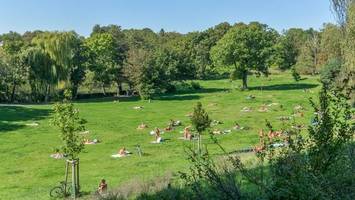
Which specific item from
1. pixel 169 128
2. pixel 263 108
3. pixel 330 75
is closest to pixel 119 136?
pixel 169 128

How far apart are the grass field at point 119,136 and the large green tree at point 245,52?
4042 millimetres

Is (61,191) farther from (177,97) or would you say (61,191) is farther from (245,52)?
(245,52)

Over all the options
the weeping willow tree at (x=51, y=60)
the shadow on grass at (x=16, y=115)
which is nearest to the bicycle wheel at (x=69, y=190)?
the shadow on grass at (x=16, y=115)

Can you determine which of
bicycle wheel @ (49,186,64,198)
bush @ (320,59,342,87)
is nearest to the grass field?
bicycle wheel @ (49,186,64,198)

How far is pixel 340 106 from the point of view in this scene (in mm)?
7840

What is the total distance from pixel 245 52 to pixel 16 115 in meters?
41.8

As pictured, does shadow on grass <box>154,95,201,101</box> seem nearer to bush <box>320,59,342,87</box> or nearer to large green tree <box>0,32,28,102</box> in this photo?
large green tree <box>0,32,28,102</box>

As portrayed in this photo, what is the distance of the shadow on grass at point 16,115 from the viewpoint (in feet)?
171

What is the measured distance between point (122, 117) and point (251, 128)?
55.6 feet

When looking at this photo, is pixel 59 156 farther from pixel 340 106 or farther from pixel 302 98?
pixel 302 98

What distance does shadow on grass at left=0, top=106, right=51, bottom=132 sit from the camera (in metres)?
52.0

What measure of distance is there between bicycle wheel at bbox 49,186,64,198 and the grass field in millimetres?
553

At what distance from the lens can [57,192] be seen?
2570 cm

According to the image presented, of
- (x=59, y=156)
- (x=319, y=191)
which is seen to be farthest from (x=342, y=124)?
(x=59, y=156)
